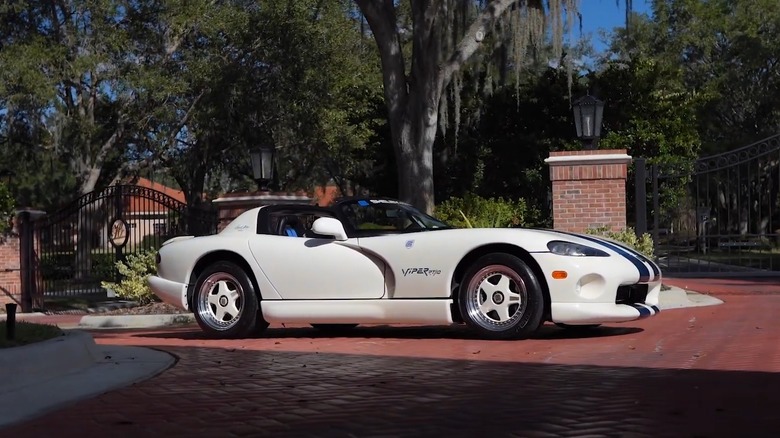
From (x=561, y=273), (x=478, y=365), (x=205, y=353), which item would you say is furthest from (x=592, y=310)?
A: (x=205, y=353)

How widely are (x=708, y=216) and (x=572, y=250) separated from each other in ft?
42.1

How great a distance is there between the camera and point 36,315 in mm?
15281

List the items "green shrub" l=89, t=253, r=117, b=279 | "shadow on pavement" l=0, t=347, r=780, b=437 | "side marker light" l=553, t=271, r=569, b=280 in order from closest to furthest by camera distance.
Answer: "shadow on pavement" l=0, t=347, r=780, b=437, "side marker light" l=553, t=271, r=569, b=280, "green shrub" l=89, t=253, r=117, b=279

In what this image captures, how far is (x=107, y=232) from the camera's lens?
59.6 feet

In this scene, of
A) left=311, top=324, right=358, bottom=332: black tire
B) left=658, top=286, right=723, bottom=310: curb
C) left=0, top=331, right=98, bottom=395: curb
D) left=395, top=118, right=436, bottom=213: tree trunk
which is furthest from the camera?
left=395, top=118, right=436, bottom=213: tree trunk

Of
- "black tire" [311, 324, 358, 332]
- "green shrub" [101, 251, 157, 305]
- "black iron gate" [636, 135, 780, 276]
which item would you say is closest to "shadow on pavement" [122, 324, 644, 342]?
"black tire" [311, 324, 358, 332]

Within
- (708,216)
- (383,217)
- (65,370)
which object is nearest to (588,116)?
(383,217)

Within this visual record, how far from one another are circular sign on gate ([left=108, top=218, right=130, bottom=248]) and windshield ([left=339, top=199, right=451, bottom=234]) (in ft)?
28.9

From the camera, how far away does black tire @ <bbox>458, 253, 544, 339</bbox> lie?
789 centimetres

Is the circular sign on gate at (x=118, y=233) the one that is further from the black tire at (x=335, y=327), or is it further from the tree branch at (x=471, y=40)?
the black tire at (x=335, y=327)

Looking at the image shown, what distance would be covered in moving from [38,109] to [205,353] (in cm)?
2145

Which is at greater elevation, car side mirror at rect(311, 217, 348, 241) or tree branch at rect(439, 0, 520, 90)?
tree branch at rect(439, 0, 520, 90)

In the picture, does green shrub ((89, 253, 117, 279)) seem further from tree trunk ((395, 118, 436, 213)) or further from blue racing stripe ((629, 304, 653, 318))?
blue racing stripe ((629, 304, 653, 318))

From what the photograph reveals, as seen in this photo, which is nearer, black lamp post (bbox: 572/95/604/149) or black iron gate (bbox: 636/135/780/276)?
black lamp post (bbox: 572/95/604/149)
